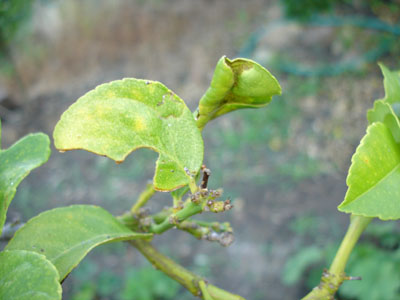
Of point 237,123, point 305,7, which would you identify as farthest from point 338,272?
point 305,7

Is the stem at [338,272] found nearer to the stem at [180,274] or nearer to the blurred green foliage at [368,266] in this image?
the stem at [180,274]

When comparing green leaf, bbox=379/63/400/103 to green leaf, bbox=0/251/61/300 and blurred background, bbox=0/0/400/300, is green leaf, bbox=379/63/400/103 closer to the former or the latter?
green leaf, bbox=0/251/61/300

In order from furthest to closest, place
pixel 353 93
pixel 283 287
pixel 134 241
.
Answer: pixel 353 93 → pixel 283 287 → pixel 134 241

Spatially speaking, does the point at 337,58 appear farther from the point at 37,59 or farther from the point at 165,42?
the point at 37,59

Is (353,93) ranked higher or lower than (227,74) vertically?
lower

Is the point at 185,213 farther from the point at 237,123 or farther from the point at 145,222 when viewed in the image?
the point at 237,123

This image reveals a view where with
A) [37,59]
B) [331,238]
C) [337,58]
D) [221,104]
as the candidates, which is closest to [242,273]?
[331,238]

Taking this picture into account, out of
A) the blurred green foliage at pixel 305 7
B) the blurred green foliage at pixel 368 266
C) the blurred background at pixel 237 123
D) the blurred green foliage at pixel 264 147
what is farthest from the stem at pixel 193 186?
the blurred green foliage at pixel 305 7

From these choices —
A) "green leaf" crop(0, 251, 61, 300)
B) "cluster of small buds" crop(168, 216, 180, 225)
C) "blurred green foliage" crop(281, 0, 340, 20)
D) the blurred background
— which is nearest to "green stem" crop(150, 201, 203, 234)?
"cluster of small buds" crop(168, 216, 180, 225)
